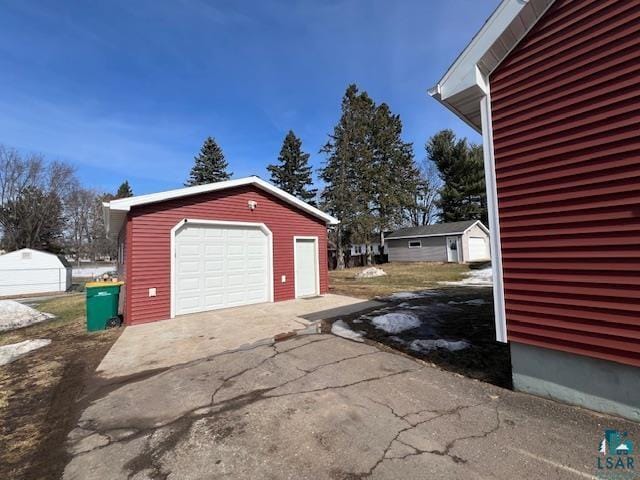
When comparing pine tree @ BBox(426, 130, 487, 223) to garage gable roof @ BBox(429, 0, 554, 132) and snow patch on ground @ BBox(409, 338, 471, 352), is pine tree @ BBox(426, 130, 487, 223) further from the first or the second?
garage gable roof @ BBox(429, 0, 554, 132)

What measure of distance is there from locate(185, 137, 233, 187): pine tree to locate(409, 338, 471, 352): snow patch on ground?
35005 mm

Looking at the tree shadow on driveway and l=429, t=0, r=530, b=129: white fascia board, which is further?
the tree shadow on driveway

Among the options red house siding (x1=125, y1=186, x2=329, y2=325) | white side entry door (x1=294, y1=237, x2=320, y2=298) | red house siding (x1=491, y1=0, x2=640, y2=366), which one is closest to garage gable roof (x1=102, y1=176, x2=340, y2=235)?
red house siding (x1=125, y1=186, x2=329, y2=325)

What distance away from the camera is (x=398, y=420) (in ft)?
9.32

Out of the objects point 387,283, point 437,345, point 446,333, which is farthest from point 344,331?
point 387,283

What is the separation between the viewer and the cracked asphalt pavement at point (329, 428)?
2.22m

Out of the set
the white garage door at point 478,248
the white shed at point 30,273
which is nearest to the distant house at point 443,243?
the white garage door at point 478,248

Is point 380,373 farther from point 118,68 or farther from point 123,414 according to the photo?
point 118,68

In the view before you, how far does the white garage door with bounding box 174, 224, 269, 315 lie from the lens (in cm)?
838

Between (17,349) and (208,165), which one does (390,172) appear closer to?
(208,165)

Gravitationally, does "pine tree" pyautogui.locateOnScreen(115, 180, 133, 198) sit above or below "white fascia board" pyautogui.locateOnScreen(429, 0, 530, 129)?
above

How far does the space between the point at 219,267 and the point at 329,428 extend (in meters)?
7.06

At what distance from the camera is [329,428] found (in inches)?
108

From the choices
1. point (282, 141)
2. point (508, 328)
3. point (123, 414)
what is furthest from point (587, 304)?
point (282, 141)
